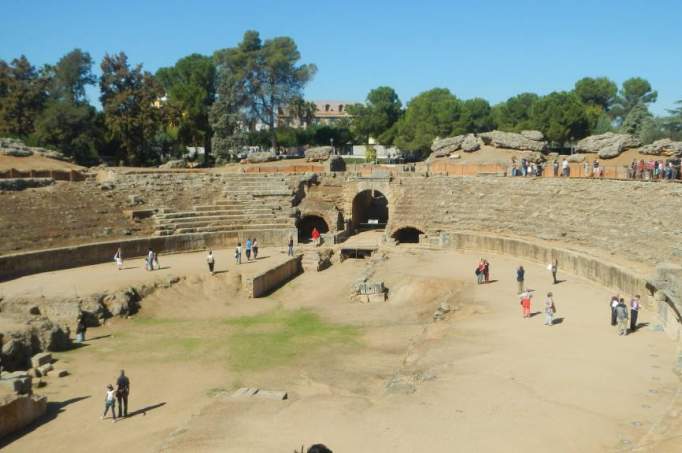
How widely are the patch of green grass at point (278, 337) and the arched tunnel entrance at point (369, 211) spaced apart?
1636 cm

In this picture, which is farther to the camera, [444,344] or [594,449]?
[444,344]

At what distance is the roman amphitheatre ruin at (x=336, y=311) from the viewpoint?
12.6m

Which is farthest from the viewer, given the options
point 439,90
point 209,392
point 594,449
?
point 439,90

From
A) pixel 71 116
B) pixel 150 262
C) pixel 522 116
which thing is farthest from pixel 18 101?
pixel 522 116

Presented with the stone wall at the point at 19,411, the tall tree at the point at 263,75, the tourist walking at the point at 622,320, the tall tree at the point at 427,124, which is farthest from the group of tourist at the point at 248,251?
the tall tree at the point at 427,124

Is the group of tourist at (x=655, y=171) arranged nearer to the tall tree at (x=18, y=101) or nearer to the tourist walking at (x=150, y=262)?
the tourist walking at (x=150, y=262)

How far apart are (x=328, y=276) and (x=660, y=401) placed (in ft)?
58.2

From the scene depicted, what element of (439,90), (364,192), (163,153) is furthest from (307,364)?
(439,90)

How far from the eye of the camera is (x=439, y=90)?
7056 centimetres

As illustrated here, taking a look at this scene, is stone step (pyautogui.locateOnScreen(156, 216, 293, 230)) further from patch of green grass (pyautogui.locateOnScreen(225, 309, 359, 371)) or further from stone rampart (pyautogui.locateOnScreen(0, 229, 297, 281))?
patch of green grass (pyautogui.locateOnScreen(225, 309, 359, 371))

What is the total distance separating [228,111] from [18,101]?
16341 millimetres

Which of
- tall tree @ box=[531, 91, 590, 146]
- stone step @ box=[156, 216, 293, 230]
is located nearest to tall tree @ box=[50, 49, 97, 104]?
stone step @ box=[156, 216, 293, 230]

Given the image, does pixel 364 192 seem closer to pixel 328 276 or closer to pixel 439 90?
pixel 328 276

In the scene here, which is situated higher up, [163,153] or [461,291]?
[163,153]
